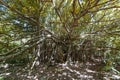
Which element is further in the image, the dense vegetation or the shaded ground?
the dense vegetation

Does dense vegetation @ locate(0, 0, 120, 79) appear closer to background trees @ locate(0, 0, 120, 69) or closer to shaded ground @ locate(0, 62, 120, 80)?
background trees @ locate(0, 0, 120, 69)

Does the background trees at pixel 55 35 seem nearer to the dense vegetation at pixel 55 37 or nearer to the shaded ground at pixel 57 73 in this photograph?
the dense vegetation at pixel 55 37

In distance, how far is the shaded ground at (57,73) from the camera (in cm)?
350

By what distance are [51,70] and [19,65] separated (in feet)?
2.71

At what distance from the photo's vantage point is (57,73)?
144 inches

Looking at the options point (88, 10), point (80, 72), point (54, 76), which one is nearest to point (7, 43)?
point (54, 76)

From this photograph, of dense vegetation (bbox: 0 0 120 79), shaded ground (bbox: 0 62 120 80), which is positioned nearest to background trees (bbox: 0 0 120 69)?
dense vegetation (bbox: 0 0 120 79)

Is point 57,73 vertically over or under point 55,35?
under

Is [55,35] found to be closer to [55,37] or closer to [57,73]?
[55,37]

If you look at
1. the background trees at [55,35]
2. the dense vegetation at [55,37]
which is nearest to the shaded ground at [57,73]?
the dense vegetation at [55,37]

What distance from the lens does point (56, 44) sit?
4.14 metres

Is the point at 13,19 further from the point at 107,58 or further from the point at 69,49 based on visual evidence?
the point at 107,58

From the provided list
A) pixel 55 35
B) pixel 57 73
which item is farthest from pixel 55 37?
pixel 57 73

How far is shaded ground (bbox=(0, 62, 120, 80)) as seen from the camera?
3.50 metres
